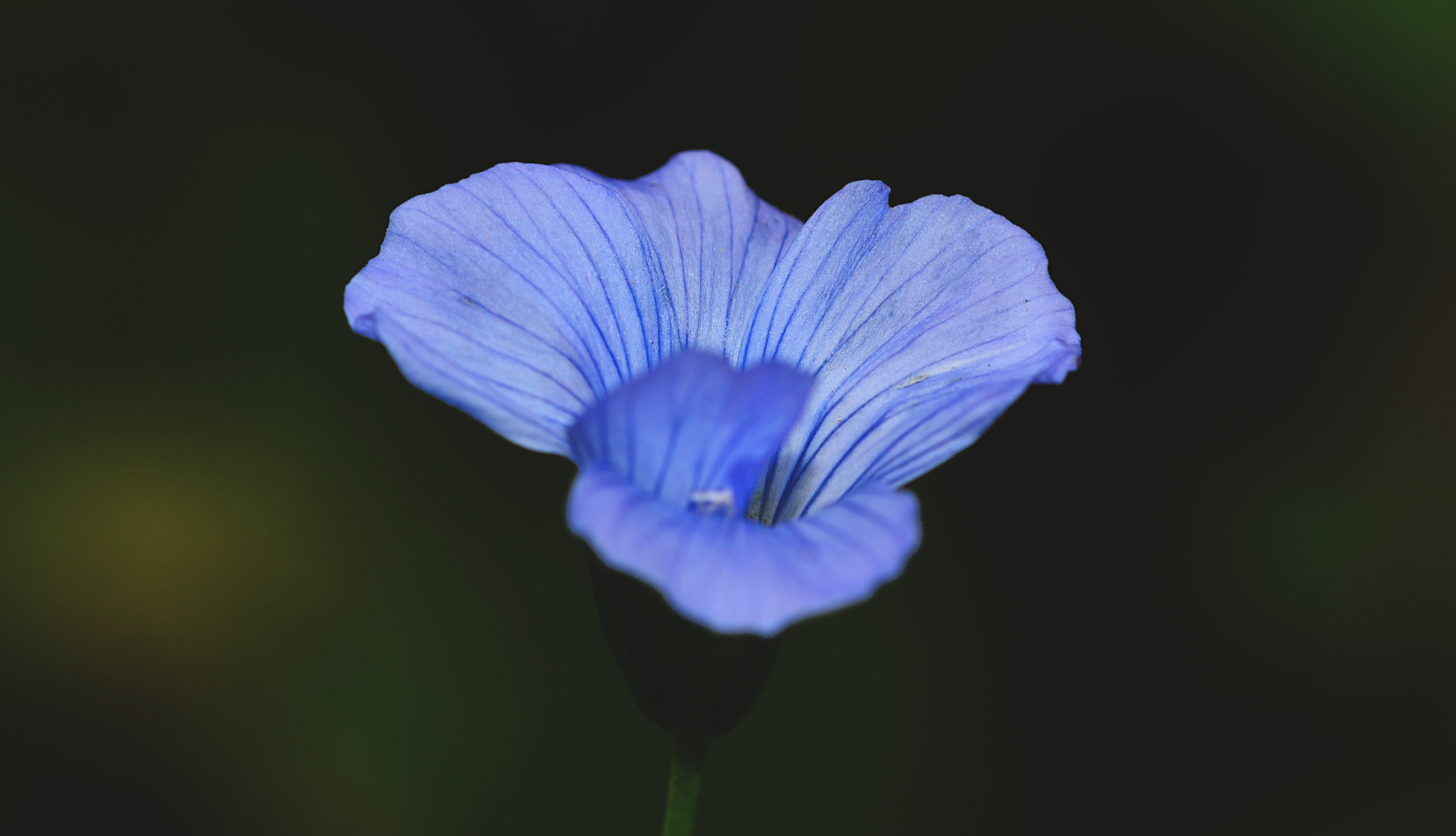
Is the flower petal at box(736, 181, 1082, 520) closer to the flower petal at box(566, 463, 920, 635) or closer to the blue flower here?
the blue flower

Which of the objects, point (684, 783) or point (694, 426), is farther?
point (684, 783)

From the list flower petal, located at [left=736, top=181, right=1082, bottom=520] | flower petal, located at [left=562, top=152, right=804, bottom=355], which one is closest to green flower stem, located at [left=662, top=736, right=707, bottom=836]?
flower petal, located at [left=736, top=181, right=1082, bottom=520]

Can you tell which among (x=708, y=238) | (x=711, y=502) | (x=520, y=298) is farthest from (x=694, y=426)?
(x=708, y=238)

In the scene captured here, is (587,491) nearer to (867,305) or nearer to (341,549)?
(867,305)

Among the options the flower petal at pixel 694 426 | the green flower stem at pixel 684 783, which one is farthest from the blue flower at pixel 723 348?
the green flower stem at pixel 684 783

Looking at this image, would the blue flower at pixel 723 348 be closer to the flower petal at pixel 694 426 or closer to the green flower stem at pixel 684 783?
the flower petal at pixel 694 426

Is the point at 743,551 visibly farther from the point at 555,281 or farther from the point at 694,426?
the point at 555,281
